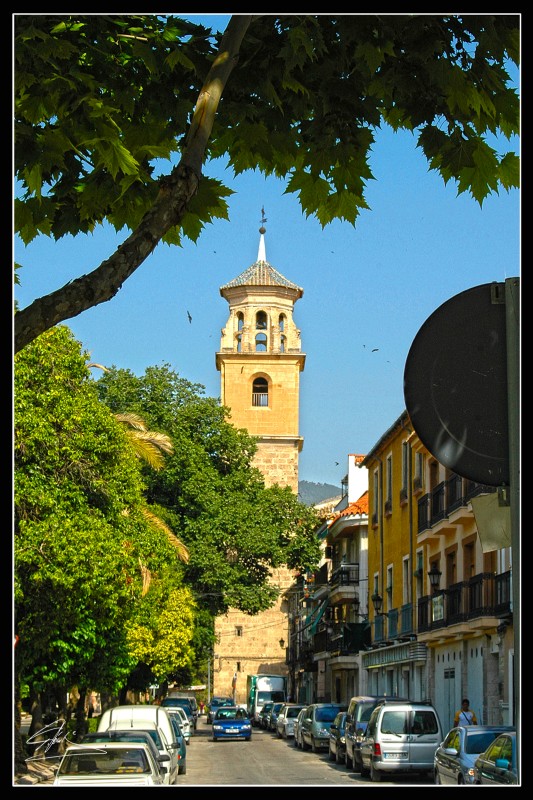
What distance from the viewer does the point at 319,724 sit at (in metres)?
37.9

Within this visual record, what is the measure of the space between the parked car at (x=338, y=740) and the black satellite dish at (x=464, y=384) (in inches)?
1119

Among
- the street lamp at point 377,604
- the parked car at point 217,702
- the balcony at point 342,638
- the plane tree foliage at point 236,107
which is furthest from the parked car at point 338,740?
the parked car at point 217,702

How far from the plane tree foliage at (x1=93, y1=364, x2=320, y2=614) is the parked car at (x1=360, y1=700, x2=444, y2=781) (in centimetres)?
2235

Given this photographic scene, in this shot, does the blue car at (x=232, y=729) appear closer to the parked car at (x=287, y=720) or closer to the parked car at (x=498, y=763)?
the parked car at (x=287, y=720)

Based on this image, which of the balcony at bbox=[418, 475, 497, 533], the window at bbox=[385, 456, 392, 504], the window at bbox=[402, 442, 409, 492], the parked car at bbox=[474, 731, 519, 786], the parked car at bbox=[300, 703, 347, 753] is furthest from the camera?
the window at bbox=[385, 456, 392, 504]

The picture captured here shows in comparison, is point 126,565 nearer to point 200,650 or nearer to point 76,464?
point 76,464

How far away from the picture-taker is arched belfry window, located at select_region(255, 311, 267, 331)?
77.2 m

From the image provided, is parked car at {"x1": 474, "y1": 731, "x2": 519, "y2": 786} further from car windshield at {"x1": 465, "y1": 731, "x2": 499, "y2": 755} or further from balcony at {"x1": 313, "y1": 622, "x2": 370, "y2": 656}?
balcony at {"x1": 313, "y1": 622, "x2": 370, "y2": 656}

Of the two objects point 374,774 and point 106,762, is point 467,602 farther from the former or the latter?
point 106,762

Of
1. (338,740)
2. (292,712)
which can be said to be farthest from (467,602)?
(292,712)

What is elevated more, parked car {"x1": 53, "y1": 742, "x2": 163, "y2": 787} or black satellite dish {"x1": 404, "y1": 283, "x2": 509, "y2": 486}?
black satellite dish {"x1": 404, "y1": 283, "x2": 509, "y2": 486}

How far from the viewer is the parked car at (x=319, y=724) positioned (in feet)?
123

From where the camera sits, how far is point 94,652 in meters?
26.2

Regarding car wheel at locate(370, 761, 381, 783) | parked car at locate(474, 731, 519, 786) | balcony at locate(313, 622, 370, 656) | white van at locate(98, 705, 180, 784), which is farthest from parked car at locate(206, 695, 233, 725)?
parked car at locate(474, 731, 519, 786)
